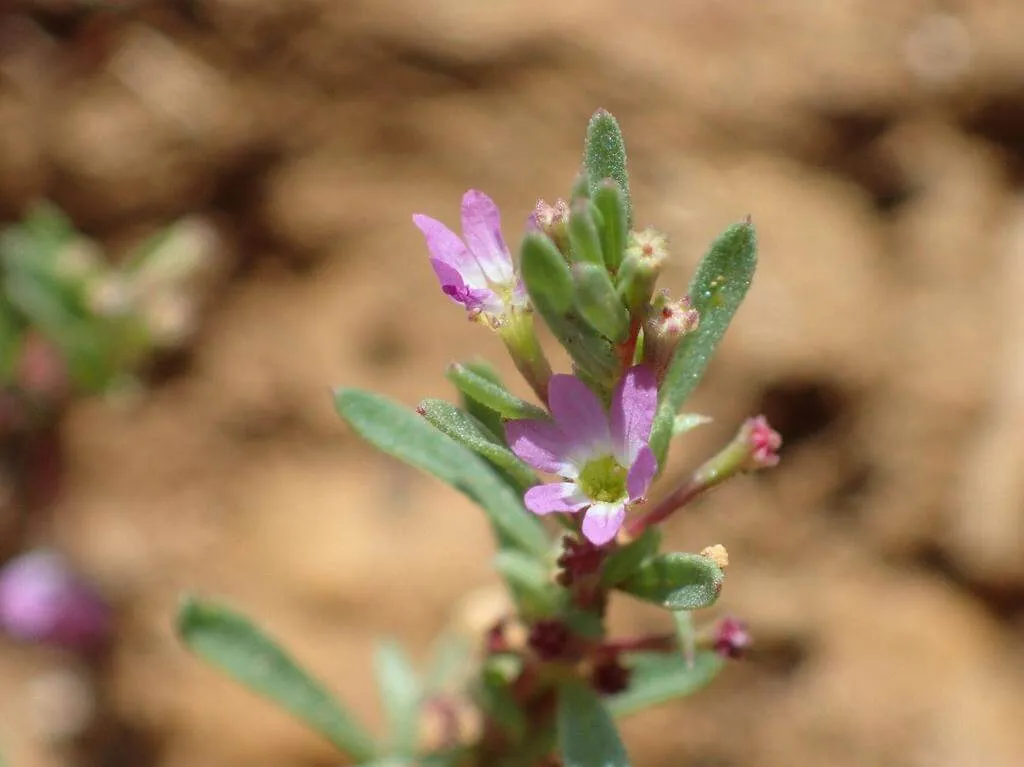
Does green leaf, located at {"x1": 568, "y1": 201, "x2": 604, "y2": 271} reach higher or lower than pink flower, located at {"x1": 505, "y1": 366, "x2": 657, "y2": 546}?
higher

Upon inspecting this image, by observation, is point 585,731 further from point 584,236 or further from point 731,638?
point 584,236

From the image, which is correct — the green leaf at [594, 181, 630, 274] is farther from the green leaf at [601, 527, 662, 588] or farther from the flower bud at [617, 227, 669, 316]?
the green leaf at [601, 527, 662, 588]

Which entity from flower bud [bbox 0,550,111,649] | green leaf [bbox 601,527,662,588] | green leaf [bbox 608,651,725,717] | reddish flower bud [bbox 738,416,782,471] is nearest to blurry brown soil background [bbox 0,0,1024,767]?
flower bud [bbox 0,550,111,649]

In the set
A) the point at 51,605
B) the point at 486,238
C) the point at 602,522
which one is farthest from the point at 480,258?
the point at 51,605

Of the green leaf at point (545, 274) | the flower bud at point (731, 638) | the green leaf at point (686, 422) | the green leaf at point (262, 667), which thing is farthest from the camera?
the green leaf at point (262, 667)

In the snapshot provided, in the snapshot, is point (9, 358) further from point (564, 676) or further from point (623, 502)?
point (623, 502)

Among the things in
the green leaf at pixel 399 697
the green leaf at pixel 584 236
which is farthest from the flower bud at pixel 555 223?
the green leaf at pixel 399 697

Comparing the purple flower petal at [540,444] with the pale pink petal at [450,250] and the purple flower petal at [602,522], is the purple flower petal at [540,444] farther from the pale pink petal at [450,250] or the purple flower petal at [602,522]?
the pale pink petal at [450,250]
